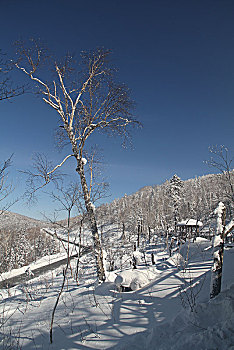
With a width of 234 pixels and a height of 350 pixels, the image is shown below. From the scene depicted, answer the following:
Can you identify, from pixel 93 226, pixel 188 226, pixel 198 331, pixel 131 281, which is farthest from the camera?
pixel 188 226

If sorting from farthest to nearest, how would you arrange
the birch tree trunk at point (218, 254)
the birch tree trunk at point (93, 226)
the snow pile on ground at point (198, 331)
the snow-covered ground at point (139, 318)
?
the birch tree trunk at point (93, 226) < the birch tree trunk at point (218, 254) < the snow-covered ground at point (139, 318) < the snow pile on ground at point (198, 331)

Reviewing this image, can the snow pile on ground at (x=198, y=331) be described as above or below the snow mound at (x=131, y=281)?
above

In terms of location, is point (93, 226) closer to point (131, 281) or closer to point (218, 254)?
point (131, 281)

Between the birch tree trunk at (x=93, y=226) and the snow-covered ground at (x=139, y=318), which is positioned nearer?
the snow-covered ground at (x=139, y=318)

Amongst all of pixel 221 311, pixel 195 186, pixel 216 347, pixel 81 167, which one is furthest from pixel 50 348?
pixel 195 186

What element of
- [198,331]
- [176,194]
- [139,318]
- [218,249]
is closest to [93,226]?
[139,318]

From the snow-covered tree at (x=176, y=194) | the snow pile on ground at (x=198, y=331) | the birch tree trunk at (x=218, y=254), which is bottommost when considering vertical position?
the snow pile on ground at (x=198, y=331)

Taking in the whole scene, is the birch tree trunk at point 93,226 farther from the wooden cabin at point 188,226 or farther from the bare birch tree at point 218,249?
the wooden cabin at point 188,226

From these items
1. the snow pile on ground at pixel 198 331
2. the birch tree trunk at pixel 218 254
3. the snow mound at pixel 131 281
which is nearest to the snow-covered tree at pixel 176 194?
the snow mound at pixel 131 281

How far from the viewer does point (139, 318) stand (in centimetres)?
313

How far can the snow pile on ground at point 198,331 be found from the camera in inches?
75.0

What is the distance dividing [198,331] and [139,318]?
4.01 ft

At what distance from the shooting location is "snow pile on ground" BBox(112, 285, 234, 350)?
1905mm

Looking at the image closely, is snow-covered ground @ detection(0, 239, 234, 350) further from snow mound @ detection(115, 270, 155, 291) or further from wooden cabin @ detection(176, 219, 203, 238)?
wooden cabin @ detection(176, 219, 203, 238)
